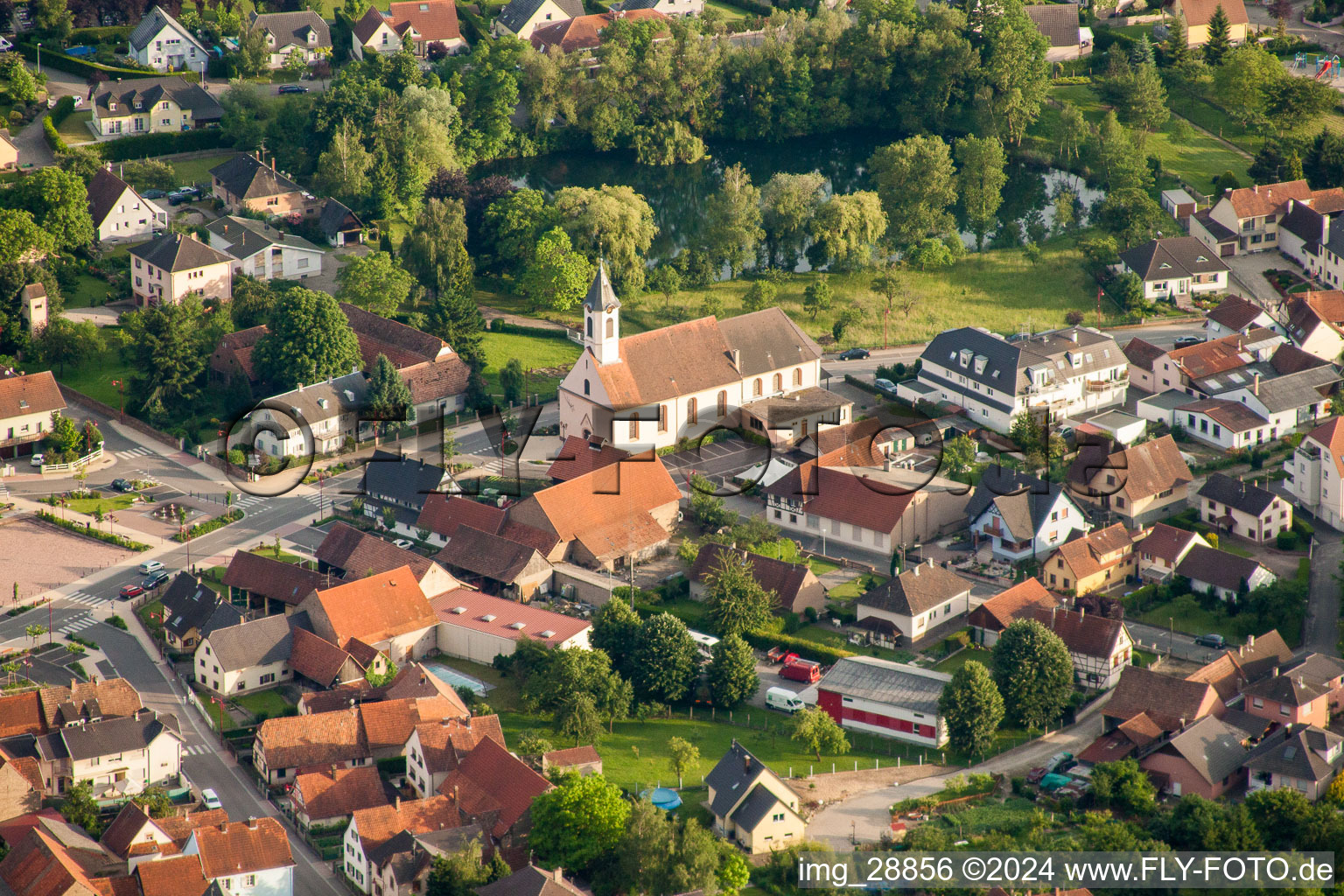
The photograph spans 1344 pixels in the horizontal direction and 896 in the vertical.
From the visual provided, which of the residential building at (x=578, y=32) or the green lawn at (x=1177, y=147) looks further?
the residential building at (x=578, y=32)

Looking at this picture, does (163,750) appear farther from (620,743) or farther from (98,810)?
(620,743)

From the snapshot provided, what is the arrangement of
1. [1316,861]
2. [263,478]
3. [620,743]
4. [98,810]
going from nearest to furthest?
[1316,861], [98,810], [620,743], [263,478]

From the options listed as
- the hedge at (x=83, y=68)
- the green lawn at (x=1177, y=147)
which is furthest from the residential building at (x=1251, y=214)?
the hedge at (x=83, y=68)

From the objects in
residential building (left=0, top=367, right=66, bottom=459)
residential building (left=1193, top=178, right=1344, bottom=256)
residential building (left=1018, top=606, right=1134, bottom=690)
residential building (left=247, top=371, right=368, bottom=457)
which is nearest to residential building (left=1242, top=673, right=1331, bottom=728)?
residential building (left=1018, top=606, right=1134, bottom=690)

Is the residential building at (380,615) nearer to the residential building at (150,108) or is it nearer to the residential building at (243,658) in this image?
the residential building at (243,658)

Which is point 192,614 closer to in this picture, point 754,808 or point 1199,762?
point 754,808

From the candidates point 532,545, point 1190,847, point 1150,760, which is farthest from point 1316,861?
point 532,545
